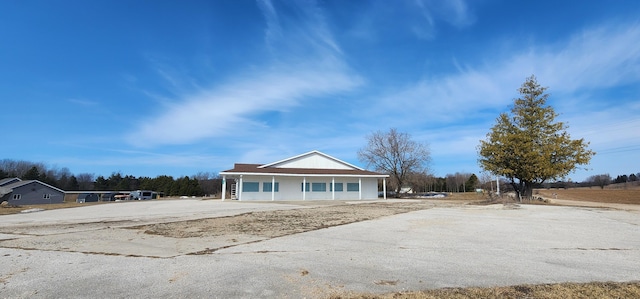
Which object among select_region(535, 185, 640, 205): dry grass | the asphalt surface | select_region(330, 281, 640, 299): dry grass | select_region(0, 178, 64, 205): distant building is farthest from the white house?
select_region(0, 178, 64, 205): distant building

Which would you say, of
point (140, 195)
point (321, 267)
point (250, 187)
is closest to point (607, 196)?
point (250, 187)

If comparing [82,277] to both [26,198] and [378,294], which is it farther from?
[26,198]

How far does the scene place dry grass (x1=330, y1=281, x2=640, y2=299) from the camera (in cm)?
385

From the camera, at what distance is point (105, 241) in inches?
329

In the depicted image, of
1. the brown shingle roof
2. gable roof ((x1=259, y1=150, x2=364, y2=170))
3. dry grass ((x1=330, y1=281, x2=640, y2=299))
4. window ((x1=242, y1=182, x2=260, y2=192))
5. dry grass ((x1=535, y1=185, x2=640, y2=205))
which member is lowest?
dry grass ((x1=330, y1=281, x2=640, y2=299))

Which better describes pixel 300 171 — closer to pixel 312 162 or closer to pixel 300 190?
pixel 300 190

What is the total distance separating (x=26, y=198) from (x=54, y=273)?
59258 mm

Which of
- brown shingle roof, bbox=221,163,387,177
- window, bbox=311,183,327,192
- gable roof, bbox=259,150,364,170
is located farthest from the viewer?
gable roof, bbox=259,150,364,170

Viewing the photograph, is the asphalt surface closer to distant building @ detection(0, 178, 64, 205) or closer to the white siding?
the white siding

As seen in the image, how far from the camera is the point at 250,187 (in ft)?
99.7

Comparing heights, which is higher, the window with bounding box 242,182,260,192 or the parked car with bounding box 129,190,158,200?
the window with bounding box 242,182,260,192

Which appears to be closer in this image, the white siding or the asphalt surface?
the asphalt surface

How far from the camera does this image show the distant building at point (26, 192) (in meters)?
46.6

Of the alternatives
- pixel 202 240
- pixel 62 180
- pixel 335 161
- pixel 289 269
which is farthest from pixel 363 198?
pixel 62 180
